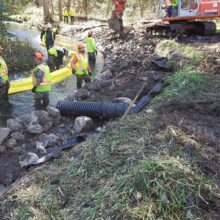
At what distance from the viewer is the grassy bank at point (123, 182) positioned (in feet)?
13.9

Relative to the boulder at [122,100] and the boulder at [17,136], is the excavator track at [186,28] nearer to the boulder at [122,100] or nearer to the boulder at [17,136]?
the boulder at [122,100]

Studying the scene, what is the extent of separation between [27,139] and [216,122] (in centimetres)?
422

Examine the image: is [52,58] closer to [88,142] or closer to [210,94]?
[210,94]

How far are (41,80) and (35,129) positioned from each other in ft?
6.35

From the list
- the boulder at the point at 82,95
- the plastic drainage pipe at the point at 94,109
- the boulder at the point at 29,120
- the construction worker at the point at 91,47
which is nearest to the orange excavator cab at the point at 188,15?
the construction worker at the point at 91,47

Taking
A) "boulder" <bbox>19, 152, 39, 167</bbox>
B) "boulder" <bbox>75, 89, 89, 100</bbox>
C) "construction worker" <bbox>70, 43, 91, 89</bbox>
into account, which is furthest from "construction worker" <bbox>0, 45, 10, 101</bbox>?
"boulder" <bbox>19, 152, 39, 167</bbox>

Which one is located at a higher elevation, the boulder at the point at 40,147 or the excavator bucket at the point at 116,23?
the excavator bucket at the point at 116,23

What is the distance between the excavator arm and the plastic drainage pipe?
11605 millimetres

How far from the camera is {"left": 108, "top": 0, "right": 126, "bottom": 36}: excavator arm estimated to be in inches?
773

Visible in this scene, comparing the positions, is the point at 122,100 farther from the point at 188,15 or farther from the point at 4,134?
the point at 188,15

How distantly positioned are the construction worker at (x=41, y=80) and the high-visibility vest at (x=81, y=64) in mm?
1688

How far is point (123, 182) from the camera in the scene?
4574 millimetres

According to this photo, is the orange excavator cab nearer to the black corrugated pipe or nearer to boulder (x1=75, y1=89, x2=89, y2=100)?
boulder (x1=75, y1=89, x2=89, y2=100)

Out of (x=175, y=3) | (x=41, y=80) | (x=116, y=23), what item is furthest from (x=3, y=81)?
(x=116, y=23)
